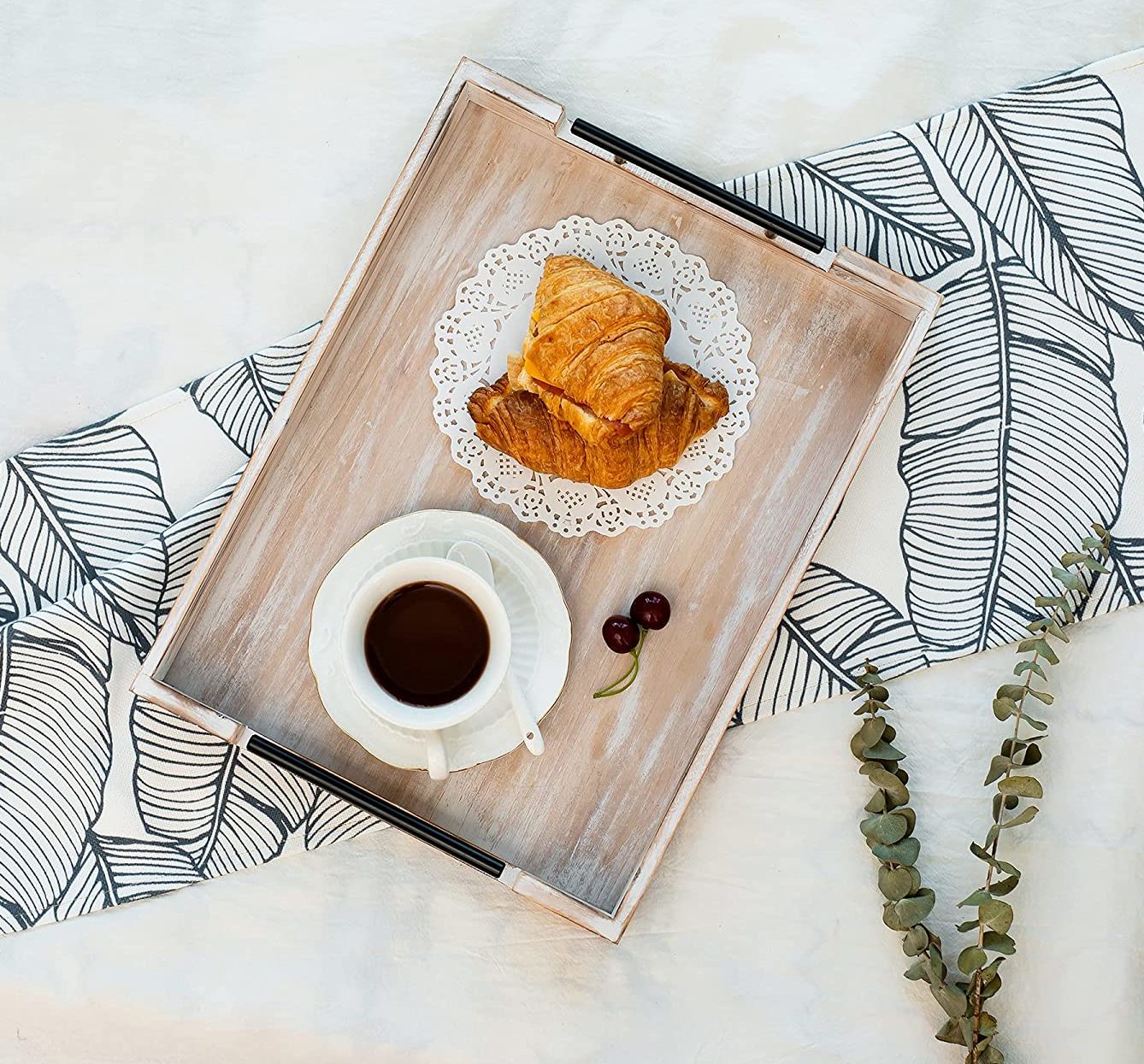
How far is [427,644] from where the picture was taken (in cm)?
134

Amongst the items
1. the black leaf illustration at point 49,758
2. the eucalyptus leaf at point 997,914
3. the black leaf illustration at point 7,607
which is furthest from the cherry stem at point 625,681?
the black leaf illustration at point 7,607

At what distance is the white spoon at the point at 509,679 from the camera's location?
1.30 meters

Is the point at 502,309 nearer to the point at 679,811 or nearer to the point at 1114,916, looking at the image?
the point at 679,811

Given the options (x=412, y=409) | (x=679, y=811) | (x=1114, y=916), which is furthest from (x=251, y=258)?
(x=1114, y=916)

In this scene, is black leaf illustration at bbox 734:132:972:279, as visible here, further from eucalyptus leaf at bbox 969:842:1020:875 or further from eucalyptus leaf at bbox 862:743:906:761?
eucalyptus leaf at bbox 969:842:1020:875

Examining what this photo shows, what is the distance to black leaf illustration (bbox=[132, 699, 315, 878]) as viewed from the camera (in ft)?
4.71

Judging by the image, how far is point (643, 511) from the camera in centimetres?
141

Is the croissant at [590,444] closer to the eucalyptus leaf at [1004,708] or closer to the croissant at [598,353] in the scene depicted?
the croissant at [598,353]

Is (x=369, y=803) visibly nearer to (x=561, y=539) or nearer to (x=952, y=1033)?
(x=561, y=539)

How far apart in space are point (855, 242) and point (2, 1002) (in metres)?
1.41

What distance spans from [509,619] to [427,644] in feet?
0.32

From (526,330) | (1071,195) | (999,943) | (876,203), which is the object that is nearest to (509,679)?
(526,330)

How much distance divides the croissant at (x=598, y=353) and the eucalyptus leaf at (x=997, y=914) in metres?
0.68

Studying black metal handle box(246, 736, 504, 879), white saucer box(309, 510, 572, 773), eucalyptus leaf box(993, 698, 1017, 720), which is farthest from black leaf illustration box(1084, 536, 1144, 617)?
black metal handle box(246, 736, 504, 879)
